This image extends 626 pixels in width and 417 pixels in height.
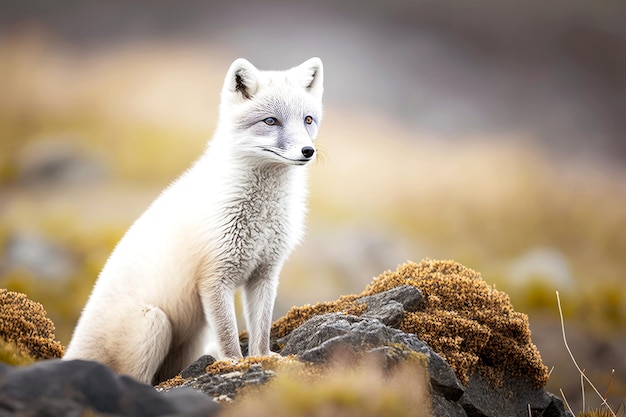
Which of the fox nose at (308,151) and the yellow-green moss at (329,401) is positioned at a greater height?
the fox nose at (308,151)

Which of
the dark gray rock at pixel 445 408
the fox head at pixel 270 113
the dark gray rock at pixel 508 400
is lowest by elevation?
the dark gray rock at pixel 508 400

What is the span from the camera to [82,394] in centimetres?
346

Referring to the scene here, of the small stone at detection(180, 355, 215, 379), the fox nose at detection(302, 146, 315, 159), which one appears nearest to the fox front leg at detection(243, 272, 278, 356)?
the small stone at detection(180, 355, 215, 379)

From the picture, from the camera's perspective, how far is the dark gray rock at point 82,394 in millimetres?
3322

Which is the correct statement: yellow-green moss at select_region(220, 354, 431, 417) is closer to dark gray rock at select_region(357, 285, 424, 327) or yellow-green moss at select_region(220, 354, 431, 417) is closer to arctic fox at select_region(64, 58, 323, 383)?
dark gray rock at select_region(357, 285, 424, 327)

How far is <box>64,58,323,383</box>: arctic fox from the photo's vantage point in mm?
5738

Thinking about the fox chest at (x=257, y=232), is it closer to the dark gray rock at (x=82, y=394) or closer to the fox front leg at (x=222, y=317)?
the fox front leg at (x=222, y=317)

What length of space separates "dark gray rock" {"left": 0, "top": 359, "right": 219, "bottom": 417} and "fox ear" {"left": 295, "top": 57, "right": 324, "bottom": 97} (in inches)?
138

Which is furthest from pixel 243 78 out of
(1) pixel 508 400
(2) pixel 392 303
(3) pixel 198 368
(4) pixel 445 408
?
(1) pixel 508 400

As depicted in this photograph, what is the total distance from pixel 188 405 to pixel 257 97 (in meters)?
3.14

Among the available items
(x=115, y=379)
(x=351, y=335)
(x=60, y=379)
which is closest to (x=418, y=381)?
(x=351, y=335)

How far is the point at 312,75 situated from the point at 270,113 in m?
0.80

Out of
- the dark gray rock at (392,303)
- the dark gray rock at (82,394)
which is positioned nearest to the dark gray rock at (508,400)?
the dark gray rock at (392,303)

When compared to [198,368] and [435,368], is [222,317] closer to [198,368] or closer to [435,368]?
[198,368]
